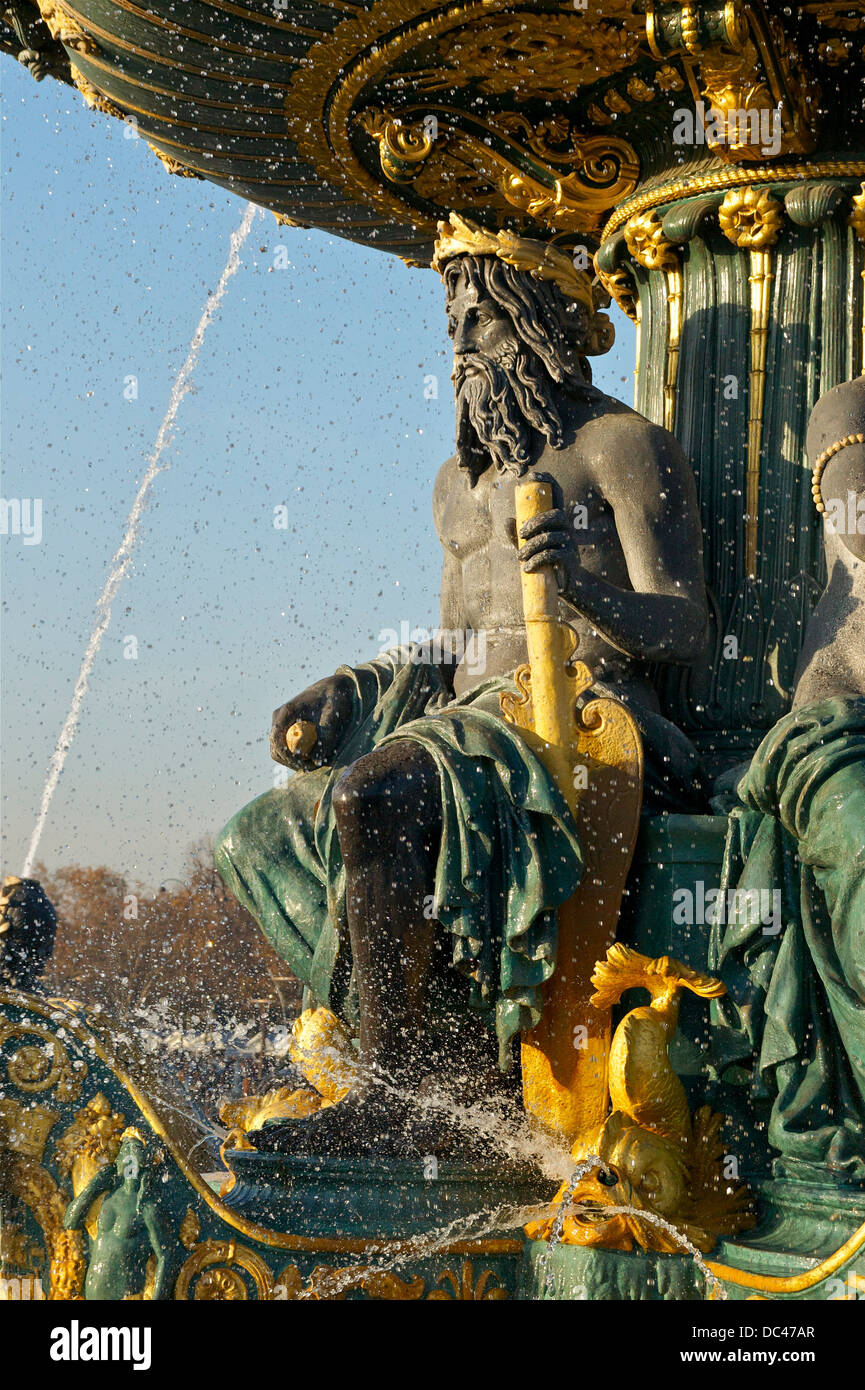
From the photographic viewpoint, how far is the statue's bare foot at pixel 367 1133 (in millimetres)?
5121

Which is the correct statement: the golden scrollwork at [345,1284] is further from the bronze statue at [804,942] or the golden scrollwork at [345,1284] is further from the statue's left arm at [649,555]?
the statue's left arm at [649,555]

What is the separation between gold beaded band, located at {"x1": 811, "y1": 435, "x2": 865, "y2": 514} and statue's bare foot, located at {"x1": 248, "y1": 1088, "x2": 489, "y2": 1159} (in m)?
2.03

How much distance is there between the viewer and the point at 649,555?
5.74m

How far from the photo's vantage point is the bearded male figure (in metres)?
5.23

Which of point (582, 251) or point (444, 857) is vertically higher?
→ point (582, 251)

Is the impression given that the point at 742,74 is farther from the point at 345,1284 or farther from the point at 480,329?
the point at 345,1284

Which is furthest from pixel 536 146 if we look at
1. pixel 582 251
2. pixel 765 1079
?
pixel 765 1079

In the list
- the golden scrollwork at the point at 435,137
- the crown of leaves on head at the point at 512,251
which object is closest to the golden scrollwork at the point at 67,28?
the golden scrollwork at the point at 435,137

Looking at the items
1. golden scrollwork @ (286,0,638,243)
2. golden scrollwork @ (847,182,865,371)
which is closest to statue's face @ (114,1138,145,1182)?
golden scrollwork @ (847,182,865,371)

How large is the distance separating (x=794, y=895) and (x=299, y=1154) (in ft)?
4.66

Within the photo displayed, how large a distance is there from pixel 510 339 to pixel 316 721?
1298 mm

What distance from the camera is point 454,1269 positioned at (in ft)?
16.4

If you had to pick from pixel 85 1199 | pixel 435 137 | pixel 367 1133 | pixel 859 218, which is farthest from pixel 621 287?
pixel 85 1199
